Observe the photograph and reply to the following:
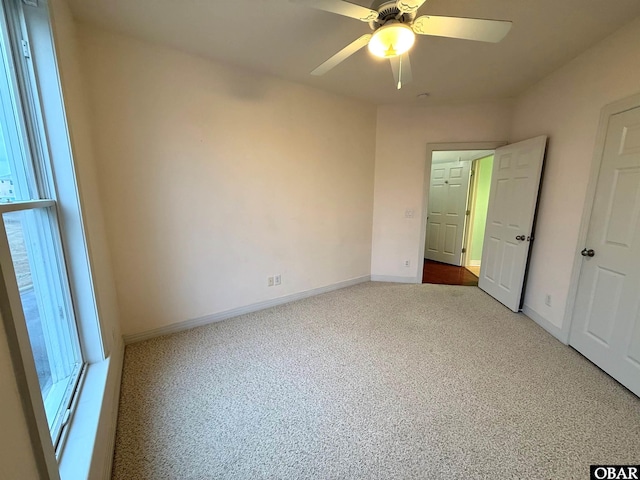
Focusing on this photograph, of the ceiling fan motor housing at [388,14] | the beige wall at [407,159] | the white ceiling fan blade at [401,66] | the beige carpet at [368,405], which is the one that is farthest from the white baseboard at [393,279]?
the ceiling fan motor housing at [388,14]

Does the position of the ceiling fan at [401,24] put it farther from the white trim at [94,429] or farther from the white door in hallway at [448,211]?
the white door in hallway at [448,211]

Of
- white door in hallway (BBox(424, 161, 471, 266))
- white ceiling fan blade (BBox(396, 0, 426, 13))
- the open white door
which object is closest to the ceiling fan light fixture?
white ceiling fan blade (BBox(396, 0, 426, 13))

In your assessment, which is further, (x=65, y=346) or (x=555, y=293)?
(x=555, y=293)

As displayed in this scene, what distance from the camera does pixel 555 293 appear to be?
2646 millimetres

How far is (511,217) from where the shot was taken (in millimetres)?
3166

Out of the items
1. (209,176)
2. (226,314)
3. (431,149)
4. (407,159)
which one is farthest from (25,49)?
(431,149)

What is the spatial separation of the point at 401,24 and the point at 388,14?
90mm

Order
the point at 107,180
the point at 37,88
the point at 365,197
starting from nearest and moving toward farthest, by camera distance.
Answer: the point at 37,88 → the point at 107,180 → the point at 365,197

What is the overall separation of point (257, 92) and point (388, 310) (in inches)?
110

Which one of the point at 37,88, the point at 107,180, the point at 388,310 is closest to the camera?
the point at 37,88

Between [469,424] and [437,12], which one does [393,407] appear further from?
[437,12]

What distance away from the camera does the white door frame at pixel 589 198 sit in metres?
2.00

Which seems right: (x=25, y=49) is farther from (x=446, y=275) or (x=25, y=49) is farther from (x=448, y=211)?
(x=448, y=211)

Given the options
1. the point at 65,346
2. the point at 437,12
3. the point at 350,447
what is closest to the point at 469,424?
the point at 350,447
